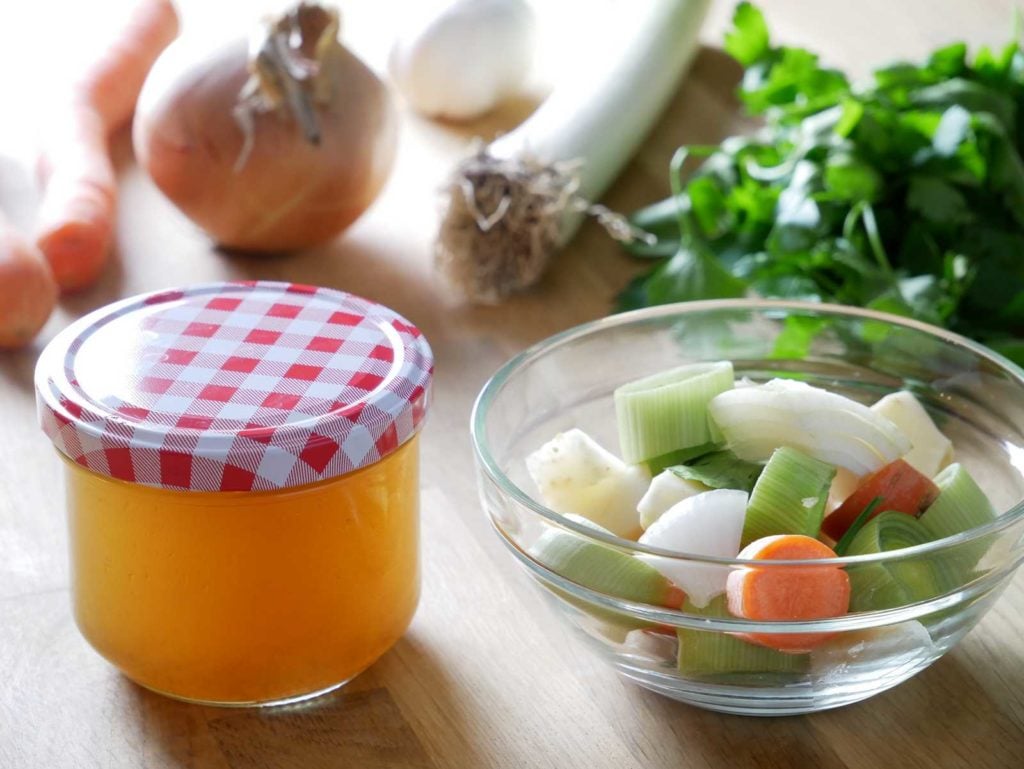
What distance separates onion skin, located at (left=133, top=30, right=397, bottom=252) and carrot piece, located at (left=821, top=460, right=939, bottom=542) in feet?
2.38

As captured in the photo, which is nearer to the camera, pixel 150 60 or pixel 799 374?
pixel 799 374

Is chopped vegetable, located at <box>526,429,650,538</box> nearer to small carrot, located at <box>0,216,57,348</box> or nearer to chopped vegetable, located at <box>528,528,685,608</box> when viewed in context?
chopped vegetable, located at <box>528,528,685,608</box>

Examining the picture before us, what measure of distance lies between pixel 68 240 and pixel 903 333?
788 mm

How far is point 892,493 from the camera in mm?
838

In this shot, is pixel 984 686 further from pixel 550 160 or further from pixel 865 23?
pixel 865 23

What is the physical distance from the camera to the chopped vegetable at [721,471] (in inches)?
32.5

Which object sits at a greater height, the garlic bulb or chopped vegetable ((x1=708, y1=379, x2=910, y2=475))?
chopped vegetable ((x1=708, y1=379, x2=910, y2=475))

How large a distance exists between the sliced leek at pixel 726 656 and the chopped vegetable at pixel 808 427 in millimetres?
134

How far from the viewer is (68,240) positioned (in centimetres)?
136

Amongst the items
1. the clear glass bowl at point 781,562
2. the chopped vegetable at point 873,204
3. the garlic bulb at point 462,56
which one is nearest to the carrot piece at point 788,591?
the clear glass bowl at point 781,562

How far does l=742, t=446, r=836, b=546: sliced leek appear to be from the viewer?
0.79m

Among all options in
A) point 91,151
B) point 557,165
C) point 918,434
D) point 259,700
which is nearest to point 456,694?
point 259,700


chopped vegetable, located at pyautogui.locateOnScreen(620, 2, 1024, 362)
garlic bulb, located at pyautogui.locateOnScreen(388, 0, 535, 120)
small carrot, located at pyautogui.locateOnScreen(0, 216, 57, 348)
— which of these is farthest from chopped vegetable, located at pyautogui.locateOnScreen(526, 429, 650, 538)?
garlic bulb, located at pyautogui.locateOnScreen(388, 0, 535, 120)

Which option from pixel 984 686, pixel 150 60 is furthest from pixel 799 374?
pixel 150 60
